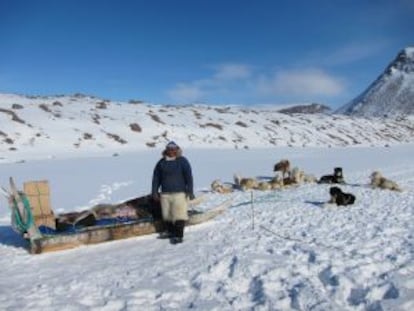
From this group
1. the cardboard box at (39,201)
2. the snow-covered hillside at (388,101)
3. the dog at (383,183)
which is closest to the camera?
the cardboard box at (39,201)

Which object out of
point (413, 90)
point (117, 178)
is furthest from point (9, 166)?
point (413, 90)

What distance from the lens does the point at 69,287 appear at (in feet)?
25.6

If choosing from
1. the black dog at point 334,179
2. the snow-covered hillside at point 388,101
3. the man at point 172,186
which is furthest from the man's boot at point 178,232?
the snow-covered hillside at point 388,101

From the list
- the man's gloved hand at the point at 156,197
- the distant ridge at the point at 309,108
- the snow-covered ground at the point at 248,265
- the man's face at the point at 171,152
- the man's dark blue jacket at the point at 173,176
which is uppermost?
the distant ridge at the point at 309,108

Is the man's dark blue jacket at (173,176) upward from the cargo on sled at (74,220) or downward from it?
upward

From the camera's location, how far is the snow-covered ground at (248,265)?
22.7ft

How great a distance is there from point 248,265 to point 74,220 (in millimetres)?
4351

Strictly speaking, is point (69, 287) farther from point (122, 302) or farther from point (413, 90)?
point (413, 90)

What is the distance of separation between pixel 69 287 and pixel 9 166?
18109 mm

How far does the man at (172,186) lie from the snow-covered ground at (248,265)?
489 millimetres

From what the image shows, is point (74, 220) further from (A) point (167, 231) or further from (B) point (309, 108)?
(B) point (309, 108)

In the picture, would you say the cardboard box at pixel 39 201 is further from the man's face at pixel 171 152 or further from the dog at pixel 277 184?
the dog at pixel 277 184

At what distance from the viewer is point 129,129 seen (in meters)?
41.0

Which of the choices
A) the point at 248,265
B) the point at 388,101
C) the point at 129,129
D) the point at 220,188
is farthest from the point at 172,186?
the point at 388,101
